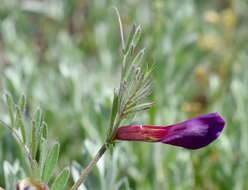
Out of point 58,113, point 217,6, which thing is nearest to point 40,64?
point 58,113

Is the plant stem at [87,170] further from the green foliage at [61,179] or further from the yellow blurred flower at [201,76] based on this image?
the yellow blurred flower at [201,76]

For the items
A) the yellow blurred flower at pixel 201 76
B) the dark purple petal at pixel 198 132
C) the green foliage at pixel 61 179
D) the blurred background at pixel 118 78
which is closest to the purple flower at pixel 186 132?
the dark purple petal at pixel 198 132

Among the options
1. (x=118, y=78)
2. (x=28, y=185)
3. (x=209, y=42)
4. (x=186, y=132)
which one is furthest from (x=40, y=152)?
(x=209, y=42)

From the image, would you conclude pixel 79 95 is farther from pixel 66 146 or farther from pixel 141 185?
pixel 141 185

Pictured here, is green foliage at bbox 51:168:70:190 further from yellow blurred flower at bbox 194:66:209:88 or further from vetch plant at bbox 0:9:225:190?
yellow blurred flower at bbox 194:66:209:88

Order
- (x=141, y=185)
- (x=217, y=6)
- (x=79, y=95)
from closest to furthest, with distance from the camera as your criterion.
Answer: (x=141, y=185) < (x=79, y=95) < (x=217, y=6)

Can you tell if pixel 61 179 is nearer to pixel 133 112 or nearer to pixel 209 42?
pixel 133 112

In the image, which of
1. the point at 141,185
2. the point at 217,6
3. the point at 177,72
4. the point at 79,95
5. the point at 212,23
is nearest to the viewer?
the point at 141,185
